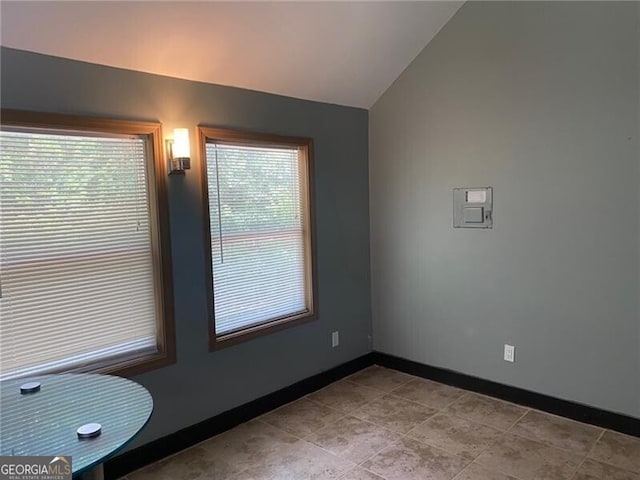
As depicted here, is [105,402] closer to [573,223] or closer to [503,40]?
[573,223]

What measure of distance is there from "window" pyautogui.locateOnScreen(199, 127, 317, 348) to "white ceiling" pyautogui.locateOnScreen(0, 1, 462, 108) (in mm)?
403

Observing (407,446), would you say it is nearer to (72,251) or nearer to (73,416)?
(73,416)

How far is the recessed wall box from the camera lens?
3340mm

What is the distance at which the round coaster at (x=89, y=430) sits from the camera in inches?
60.0

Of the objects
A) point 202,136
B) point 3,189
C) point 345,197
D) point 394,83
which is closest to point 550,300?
point 345,197

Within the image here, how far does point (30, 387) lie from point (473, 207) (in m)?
2.83

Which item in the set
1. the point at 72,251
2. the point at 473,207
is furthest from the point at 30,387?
the point at 473,207

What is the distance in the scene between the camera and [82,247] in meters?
2.42

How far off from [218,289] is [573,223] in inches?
89.4

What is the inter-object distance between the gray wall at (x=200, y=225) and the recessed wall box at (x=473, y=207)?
2.67 feet

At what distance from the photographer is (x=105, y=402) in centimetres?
179

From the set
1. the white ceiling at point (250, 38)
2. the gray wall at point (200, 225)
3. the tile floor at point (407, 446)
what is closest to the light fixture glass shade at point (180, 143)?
the gray wall at point (200, 225)

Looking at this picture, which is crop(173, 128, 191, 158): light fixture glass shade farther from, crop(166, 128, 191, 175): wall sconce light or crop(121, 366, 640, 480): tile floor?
crop(121, 366, 640, 480): tile floor

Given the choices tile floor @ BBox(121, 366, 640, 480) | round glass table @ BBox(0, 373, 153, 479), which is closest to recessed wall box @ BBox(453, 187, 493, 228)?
tile floor @ BBox(121, 366, 640, 480)
